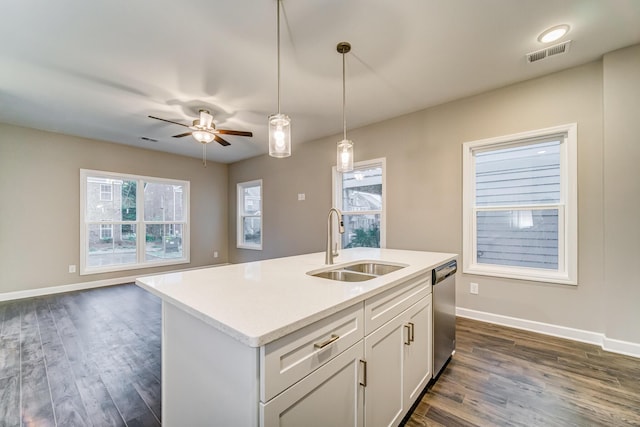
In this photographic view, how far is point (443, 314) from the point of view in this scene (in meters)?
2.01

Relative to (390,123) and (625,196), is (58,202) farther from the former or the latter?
(625,196)

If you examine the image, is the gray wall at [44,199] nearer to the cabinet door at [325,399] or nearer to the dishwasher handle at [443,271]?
the cabinet door at [325,399]

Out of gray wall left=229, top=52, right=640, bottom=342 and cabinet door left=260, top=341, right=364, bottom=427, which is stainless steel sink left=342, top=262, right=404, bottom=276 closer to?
cabinet door left=260, top=341, right=364, bottom=427

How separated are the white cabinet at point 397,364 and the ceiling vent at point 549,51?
2.37 m

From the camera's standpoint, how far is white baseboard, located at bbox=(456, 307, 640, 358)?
227 cm

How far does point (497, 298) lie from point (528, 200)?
1.14 meters

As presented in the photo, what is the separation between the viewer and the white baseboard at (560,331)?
7.45 feet

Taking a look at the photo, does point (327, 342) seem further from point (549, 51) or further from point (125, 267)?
point (125, 267)

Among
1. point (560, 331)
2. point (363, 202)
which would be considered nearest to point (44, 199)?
point (363, 202)

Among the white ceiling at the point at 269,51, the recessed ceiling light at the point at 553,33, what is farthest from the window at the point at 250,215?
the recessed ceiling light at the point at 553,33

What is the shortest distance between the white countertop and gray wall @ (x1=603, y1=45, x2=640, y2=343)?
6.44ft

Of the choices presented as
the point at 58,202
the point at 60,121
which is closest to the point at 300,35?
the point at 60,121

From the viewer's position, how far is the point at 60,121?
150 inches

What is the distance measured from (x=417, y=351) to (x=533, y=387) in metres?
0.98
